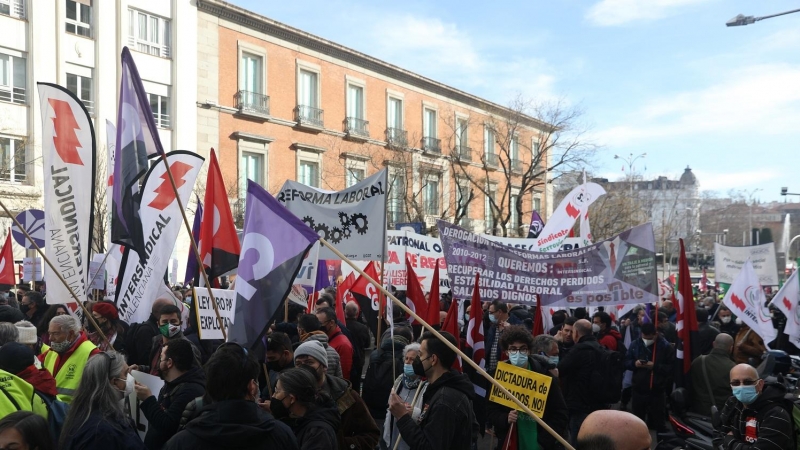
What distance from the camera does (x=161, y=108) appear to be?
33469mm

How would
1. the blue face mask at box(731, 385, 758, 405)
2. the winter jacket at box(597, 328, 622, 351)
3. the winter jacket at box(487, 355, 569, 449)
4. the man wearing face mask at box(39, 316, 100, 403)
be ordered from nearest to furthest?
the blue face mask at box(731, 385, 758, 405), the man wearing face mask at box(39, 316, 100, 403), the winter jacket at box(487, 355, 569, 449), the winter jacket at box(597, 328, 622, 351)

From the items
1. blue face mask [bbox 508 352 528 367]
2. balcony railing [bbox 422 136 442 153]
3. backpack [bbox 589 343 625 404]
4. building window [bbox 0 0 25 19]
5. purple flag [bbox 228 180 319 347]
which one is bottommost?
backpack [bbox 589 343 625 404]

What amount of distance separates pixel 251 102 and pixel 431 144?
1396 cm

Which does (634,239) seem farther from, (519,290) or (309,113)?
(309,113)

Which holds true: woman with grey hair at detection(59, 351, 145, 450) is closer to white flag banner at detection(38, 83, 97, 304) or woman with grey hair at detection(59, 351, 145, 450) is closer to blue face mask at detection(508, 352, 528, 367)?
white flag banner at detection(38, 83, 97, 304)

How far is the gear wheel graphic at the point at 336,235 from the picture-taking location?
927cm

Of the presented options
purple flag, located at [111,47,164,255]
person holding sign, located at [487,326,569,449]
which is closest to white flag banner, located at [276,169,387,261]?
person holding sign, located at [487,326,569,449]

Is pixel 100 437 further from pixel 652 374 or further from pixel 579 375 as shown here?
pixel 652 374

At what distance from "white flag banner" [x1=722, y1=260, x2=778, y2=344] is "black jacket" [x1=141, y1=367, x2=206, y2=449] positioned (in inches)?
319

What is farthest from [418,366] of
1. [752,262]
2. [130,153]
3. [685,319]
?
[752,262]

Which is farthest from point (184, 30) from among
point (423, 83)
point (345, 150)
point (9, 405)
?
point (9, 405)

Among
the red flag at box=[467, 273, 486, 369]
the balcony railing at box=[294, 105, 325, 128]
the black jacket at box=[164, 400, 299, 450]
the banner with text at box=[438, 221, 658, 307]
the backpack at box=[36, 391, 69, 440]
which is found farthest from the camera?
the balcony railing at box=[294, 105, 325, 128]

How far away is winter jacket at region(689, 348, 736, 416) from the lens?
8789 millimetres

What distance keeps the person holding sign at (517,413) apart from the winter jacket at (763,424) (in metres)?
1.26
